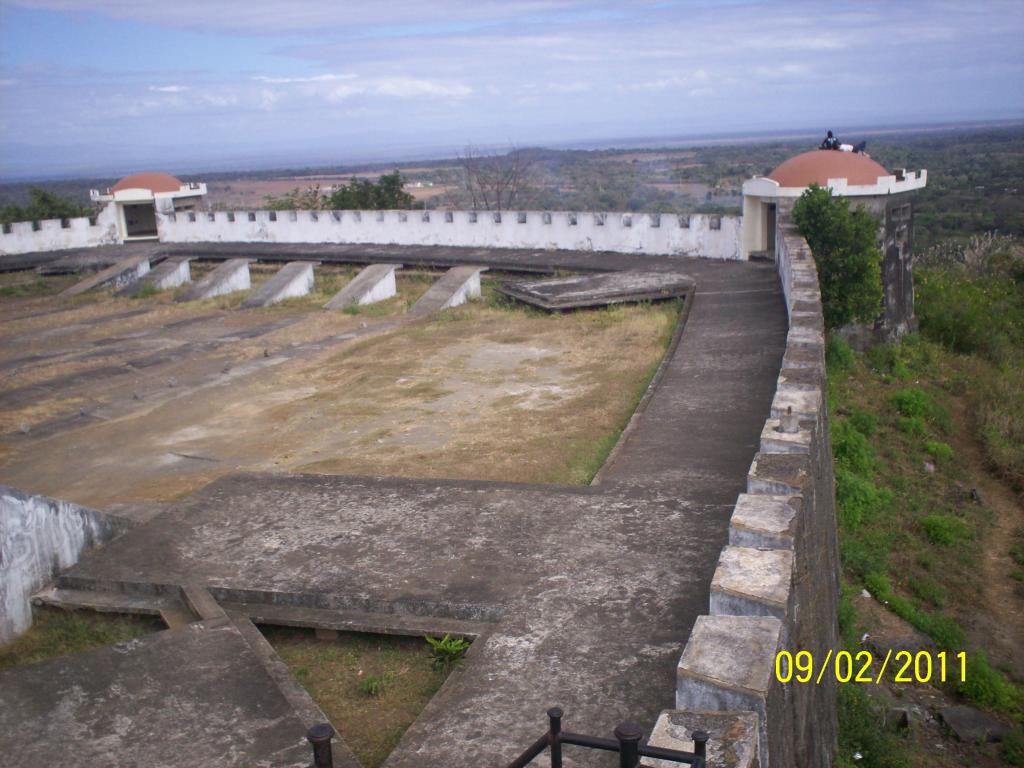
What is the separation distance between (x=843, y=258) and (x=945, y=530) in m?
3.92

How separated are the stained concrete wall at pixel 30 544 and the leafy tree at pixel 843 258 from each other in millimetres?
8635

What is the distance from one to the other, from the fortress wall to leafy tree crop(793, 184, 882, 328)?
17.8 feet

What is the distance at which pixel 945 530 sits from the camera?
27.5 feet

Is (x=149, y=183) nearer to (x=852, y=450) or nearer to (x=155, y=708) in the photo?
(x=852, y=450)

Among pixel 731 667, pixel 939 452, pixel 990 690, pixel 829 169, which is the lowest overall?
pixel 990 690

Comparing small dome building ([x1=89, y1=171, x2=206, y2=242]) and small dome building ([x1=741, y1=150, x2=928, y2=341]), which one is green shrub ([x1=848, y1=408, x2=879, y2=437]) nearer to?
small dome building ([x1=741, y1=150, x2=928, y2=341])

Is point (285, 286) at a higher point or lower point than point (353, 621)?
higher

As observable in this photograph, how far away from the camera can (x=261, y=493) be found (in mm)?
5957

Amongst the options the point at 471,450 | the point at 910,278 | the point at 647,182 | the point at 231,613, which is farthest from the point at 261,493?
the point at 647,182

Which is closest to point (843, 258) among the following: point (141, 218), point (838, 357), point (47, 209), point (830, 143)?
point (838, 357)

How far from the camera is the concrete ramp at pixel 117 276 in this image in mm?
17891

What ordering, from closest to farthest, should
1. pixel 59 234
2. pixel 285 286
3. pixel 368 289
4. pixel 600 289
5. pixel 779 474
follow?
pixel 779 474 → pixel 600 289 → pixel 368 289 → pixel 285 286 → pixel 59 234

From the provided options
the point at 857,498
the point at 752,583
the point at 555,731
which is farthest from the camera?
the point at 857,498

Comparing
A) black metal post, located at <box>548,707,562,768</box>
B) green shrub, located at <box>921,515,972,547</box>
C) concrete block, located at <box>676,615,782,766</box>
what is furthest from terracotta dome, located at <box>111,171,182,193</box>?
black metal post, located at <box>548,707,562,768</box>
